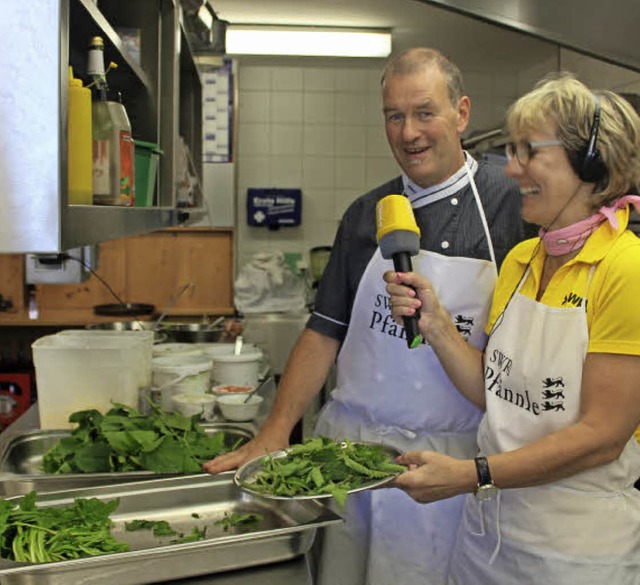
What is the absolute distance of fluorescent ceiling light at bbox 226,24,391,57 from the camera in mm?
5830

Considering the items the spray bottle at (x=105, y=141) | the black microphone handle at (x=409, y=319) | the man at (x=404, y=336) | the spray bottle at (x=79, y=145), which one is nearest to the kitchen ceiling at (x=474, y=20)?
the man at (x=404, y=336)

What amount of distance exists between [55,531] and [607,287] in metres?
1.12

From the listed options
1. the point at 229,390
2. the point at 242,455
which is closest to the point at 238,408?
the point at 229,390

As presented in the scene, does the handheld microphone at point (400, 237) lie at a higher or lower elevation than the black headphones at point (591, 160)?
lower

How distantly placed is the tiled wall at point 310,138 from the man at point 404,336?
454 cm

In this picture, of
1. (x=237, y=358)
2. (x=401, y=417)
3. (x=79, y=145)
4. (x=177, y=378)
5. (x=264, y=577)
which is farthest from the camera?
(x=237, y=358)

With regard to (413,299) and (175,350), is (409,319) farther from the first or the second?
(175,350)

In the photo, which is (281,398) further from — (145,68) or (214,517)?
(145,68)

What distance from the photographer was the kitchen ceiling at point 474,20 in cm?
187

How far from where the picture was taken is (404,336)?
216 centimetres

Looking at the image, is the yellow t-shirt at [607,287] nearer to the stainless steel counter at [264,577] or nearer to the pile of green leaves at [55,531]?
the stainless steel counter at [264,577]

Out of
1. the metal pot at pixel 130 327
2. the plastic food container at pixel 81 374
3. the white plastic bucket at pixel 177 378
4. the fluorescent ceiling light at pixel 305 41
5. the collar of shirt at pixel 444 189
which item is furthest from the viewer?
the fluorescent ceiling light at pixel 305 41

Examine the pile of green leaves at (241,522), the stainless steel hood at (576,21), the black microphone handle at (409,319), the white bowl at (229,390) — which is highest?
the stainless steel hood at (576,21)

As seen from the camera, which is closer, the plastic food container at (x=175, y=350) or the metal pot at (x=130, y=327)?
the plastic food container at (x=175, y=350)
